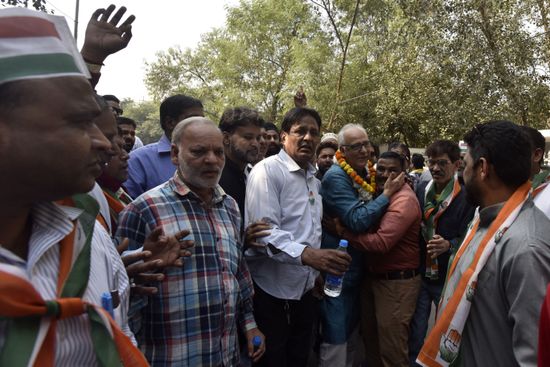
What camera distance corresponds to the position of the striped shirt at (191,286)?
80.9 inches

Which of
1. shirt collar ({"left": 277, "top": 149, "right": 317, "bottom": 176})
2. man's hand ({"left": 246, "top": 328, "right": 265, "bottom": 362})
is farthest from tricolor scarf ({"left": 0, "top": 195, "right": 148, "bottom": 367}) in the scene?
shirt collar ({"left": 277, "top": 149, "right": 317, "bottom": 176})

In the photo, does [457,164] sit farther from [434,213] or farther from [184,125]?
[184,125]

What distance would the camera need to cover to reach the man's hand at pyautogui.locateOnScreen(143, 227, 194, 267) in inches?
74.7

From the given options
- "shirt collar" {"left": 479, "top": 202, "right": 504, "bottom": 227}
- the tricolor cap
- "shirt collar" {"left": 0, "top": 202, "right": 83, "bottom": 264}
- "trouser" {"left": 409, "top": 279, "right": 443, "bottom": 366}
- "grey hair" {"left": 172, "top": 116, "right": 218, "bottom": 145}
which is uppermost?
the tricolor cap

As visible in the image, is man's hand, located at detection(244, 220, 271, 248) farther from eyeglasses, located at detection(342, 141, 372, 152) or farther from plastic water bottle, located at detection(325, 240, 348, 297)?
eyeglasses, located at detection(342, 141, 372, 152)

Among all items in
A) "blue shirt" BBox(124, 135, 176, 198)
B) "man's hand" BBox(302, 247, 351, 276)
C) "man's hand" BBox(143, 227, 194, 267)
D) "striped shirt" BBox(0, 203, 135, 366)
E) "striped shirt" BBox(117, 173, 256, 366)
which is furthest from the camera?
"blue shirt" BBox(124, 135, 176, 198)

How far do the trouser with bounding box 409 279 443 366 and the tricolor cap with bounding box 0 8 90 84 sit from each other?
3.53 metres

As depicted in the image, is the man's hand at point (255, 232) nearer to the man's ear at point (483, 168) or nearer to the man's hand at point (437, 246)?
the man's ear at point (483, 168)

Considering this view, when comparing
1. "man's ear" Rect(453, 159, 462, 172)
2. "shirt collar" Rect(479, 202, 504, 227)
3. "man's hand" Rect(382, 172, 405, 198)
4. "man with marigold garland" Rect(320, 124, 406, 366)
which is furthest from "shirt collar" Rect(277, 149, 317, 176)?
"man's ear" Rect(453, 159, 462, 172)

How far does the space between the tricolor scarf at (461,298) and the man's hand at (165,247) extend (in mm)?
1345

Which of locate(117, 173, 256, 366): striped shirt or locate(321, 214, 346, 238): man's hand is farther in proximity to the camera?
locate(321, 214, 346, 238): man's hand

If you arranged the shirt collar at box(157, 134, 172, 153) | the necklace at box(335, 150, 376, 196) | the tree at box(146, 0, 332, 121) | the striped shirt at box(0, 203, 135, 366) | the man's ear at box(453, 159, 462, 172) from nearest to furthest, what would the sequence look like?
the striped shirt at box(0, 203, 135, 366), the shirt collar at box(157, 134, 172, 153), the necklace at box(335, 150, 376, 196), the man's ear at box(453, 159, 462, 172), the tree at box(146, 0, 332, 121)

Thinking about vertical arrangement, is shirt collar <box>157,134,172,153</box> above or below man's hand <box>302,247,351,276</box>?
above

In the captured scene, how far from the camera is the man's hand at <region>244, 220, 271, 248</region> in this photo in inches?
110
